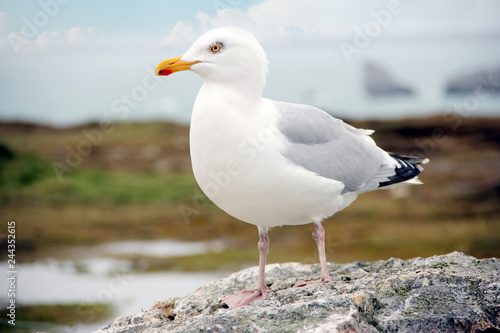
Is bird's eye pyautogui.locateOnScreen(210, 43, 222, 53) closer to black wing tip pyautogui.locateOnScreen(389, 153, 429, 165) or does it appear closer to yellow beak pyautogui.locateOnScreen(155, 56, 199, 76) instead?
yellow beak pyautogui.locateOnScreen(155, 56, 199, 76)

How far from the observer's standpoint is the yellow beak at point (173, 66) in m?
3.42

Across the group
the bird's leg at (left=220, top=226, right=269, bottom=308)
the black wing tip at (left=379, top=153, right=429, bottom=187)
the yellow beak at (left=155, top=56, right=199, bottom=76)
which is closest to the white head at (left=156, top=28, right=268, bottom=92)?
the yellow beak at (left=155, top=56, right=199, bottom=76)

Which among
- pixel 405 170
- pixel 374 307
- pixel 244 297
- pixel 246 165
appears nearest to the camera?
pixel 374 307

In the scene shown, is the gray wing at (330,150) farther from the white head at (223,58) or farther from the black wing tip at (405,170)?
the white head at (223,58)

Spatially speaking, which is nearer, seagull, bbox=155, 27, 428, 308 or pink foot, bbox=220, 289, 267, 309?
seagull, bbox=155, 27, 428, 308

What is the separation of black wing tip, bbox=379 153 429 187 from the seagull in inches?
21.8

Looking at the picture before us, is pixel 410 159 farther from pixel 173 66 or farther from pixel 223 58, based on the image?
pixel 173 66

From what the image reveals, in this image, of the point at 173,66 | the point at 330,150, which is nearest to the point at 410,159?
the point at 330,150

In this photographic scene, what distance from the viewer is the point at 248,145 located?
3.38 meters

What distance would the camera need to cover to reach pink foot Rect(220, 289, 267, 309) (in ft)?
12.0

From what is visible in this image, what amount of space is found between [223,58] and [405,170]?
5.73 ft

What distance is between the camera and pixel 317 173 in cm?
365

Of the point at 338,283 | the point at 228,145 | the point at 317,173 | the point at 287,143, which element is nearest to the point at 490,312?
the point at 338,283

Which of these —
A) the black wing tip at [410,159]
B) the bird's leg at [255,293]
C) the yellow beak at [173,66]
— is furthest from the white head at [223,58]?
the black wing tip at [410,159]
